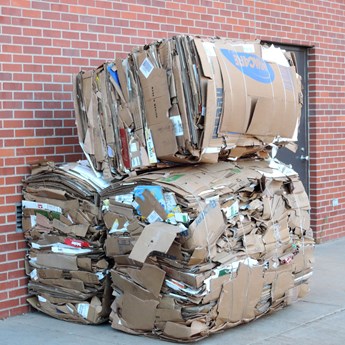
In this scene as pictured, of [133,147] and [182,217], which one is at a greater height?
[133,147]

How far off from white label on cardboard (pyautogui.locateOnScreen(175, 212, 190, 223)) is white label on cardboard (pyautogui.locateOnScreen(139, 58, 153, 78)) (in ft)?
Answer: 3.81

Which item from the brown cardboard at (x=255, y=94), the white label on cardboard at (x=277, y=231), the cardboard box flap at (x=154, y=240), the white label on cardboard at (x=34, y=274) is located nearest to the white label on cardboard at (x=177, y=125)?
the brown cardboard at (x=255, y=94)

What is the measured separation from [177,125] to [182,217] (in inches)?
28.6

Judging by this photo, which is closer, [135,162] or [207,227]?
[207,227]

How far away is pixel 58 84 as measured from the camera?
23.1 ft

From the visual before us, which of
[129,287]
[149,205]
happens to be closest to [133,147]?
[149,205]

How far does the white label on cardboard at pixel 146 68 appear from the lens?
591 centimetres

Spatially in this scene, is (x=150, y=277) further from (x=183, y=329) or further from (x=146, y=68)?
(x=146, y=68)

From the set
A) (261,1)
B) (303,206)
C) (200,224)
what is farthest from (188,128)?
(261,1)

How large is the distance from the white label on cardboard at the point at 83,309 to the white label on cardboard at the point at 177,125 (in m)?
1.68

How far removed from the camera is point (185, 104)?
18.7 ft

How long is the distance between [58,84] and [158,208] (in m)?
2.01

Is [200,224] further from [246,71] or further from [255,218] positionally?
[246,71]

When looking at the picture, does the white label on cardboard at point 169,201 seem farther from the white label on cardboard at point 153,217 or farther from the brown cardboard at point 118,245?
the brown cardboard at point 118,245
